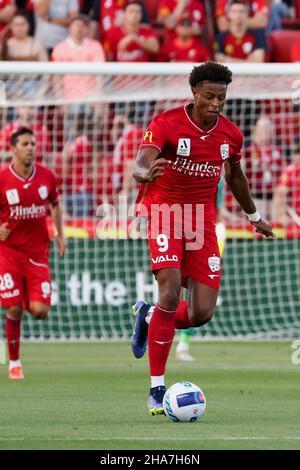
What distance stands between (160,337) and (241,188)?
56.3 inches

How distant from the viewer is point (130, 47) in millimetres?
18969

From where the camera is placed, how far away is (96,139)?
17656 millimetres

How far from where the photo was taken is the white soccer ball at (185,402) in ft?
26.1

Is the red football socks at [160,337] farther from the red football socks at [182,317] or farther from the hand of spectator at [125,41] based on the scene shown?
the hand of spectator at [125,41]

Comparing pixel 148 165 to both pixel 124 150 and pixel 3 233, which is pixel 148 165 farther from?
pixel 124 150

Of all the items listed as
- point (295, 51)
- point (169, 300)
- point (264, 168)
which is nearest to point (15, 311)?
point (169, 300)

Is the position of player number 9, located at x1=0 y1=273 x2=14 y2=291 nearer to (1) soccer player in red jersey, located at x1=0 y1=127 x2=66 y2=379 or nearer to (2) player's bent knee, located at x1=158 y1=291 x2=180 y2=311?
(1) soccer player in red jersey, located at x1=0 y1=127 x2=66 y2=379

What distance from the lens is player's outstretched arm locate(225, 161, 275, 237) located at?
9102 millimetres

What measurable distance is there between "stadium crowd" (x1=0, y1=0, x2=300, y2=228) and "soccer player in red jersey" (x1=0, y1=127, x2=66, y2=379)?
14.6 ft

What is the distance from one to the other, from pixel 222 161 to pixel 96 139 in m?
9.01

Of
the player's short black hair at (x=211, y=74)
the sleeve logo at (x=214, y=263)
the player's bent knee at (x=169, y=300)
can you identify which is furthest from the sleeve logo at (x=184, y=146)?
the player's bent knee at (x=169, y=300)
